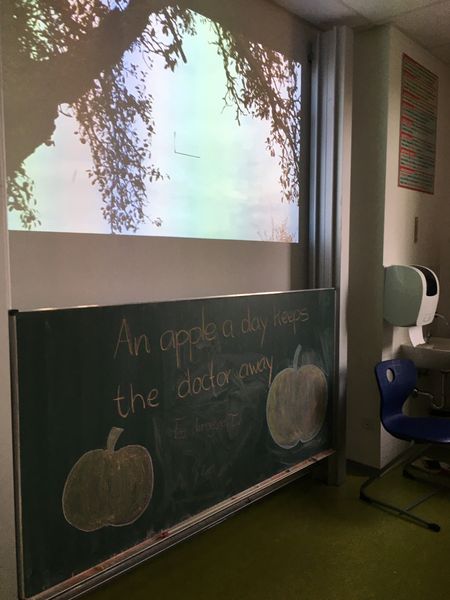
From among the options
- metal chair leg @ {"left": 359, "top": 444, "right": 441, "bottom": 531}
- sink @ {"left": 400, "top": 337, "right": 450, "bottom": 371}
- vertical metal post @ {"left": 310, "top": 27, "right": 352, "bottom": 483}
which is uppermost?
vertical metal post @ {"left": 310, "top": 27, "right": 352, "bottom": 483}

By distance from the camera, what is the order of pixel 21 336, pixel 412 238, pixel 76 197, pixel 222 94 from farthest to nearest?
pixel 412 238
pixel 222 94
pixel 76 197
pixel 21 336

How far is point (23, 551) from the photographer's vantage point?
1.71m

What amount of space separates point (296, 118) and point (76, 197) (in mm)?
1587

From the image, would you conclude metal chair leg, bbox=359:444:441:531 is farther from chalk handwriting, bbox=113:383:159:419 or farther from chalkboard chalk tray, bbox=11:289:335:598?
chalk handwriting, bbox=113:383:159:419

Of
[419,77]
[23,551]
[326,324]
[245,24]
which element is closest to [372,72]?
[419,77]

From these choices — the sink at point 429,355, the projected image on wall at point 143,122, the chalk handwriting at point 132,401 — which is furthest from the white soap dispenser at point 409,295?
the chalk handwriting at point 132,401

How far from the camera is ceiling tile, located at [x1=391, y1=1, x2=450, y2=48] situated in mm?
2818

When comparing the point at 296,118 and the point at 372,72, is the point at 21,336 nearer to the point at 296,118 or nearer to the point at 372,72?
the point at 296,118

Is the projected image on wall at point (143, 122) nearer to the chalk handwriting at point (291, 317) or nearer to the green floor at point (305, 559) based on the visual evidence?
the chalk handwriting at point (291, 317)

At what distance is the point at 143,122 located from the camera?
7.02ft

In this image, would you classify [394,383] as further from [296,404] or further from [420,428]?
Result: [296,404]

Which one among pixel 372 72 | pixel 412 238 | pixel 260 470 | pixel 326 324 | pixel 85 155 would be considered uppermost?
pixel 372 72

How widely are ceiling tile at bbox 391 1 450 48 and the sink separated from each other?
6.55 ft


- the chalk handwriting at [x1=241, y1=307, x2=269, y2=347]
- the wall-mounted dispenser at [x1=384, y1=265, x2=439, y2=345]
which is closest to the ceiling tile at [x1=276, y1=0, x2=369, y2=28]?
the wall-mounted dispenser at [x1=384, y1=265, x2=439, y2=345]
